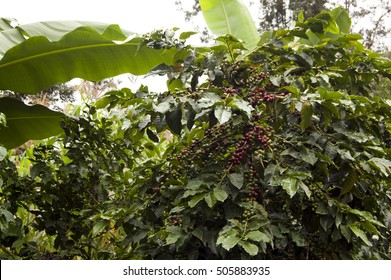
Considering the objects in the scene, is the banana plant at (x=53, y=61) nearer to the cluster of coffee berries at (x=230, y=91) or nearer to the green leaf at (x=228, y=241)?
the cluster of coffee berries at (x=230, y=91)

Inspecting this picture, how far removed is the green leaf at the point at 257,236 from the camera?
4.82ft

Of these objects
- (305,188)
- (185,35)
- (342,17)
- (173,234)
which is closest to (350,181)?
(305,188)

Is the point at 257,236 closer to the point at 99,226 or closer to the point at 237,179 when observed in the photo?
the point at 237,179

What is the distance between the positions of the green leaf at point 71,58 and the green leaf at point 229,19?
453mm

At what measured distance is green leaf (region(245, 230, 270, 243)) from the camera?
4.82 feet

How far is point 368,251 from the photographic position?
1.83 meters

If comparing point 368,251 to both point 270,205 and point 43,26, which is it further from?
point 43,26

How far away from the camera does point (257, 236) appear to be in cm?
148

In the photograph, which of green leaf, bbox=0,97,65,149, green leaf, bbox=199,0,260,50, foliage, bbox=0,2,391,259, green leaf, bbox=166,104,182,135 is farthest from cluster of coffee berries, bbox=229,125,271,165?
green leaf, bbox=0,97,65,149

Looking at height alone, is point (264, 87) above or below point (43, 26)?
below

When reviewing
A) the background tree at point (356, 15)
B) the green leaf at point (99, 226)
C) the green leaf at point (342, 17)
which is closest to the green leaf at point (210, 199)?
the green leaf at point (99, 226)

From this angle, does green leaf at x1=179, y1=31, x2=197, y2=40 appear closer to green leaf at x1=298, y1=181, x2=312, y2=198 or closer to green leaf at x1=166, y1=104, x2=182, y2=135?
green leaf at x1=166, y1=104, x2=182, y2=135
